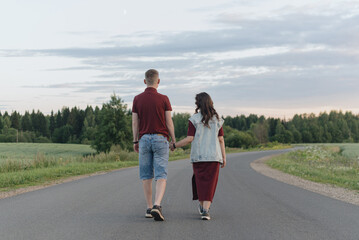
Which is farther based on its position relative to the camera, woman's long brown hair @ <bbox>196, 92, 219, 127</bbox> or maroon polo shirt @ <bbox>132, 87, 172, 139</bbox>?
woman's long brown hair @ <bbox>196, 92, 219, 127</bbox>

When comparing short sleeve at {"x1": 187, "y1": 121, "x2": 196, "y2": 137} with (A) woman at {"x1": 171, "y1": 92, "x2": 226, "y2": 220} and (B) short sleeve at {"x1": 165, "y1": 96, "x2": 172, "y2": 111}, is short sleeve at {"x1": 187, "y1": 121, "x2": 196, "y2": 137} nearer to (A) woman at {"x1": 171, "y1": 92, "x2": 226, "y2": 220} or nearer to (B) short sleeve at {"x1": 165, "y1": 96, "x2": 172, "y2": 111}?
(A) woman at {"x1": 171, "y1": 92, "x2": 226, "y2": 220}

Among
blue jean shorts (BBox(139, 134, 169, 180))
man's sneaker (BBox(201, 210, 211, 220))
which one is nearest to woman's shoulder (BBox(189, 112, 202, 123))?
blue jean shorts (BBox(139, 134, 169, 180))

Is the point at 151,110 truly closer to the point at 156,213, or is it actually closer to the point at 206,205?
the point at 156,213

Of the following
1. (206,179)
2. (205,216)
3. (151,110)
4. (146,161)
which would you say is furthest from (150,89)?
(205,216)

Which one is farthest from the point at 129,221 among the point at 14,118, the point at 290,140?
the point at 14,118

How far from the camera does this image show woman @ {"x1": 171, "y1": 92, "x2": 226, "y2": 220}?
6.02 m

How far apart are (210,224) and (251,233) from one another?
2.47ft

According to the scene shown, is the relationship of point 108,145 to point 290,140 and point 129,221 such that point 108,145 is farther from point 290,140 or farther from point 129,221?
point 290,140

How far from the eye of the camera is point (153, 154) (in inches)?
236

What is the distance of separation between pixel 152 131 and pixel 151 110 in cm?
34

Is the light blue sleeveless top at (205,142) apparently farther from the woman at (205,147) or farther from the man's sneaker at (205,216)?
the man's sneaker at (205,216)

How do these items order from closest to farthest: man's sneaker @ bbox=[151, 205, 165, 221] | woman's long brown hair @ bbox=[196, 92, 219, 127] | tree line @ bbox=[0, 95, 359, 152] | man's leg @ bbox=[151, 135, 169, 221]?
man's sneaker @ bbox=[151, 205, 165, 221]
man's leg @ bbox=[151, 135, 169, 221]
woman's long brown hair @ bbox=[196, 92, 219, 127]
tree line @ bbox=[0, 95, 359, 152]

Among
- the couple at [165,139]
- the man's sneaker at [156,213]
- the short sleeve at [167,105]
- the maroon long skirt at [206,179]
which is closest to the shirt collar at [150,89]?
the couple at [165,139]

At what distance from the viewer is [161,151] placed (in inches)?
231
